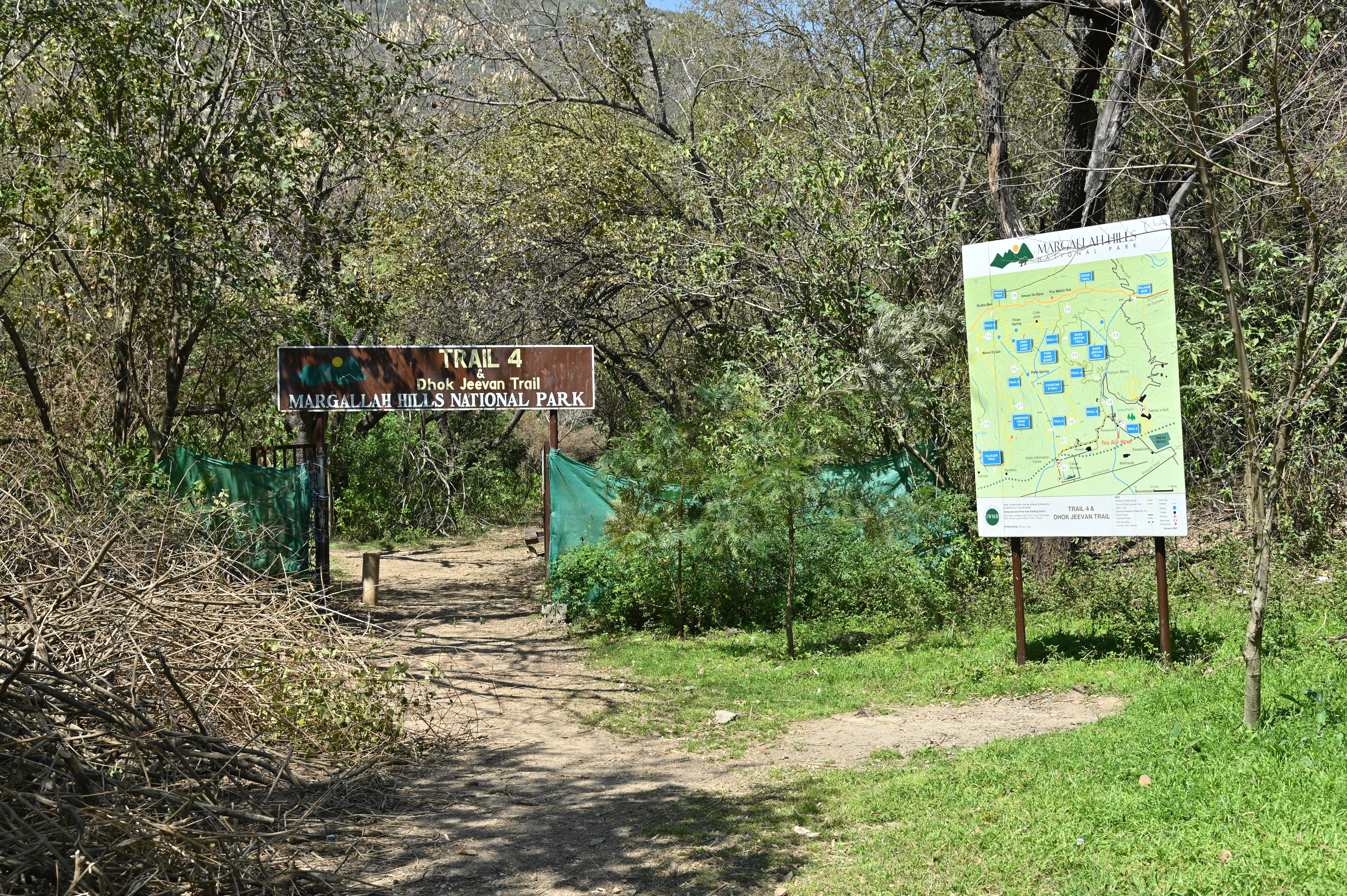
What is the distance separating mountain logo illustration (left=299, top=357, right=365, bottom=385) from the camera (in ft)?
40.4

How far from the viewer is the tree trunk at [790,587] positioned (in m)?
9.81

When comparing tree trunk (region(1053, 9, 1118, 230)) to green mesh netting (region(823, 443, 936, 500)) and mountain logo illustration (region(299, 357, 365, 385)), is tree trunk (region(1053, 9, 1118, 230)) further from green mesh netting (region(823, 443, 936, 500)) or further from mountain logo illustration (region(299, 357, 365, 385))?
mountain logo illustration (region(299, 357, 365, 385))

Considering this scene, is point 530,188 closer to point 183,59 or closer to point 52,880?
point 183,59

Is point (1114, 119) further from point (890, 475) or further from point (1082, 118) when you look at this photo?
point (890, 475)

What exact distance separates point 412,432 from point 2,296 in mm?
7434

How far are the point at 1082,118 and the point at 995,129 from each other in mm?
1236

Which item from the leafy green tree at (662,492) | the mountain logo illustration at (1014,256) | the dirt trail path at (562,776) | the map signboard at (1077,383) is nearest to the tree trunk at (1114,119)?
the mountain logo illustration at (1014,256)

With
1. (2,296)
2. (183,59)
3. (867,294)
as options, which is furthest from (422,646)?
(2,296)

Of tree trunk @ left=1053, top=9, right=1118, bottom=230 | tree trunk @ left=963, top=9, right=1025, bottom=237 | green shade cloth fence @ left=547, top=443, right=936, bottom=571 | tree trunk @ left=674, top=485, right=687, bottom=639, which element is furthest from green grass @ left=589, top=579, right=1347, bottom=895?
tree trunk @ left=1053, top=9, right=1118, bottom=230

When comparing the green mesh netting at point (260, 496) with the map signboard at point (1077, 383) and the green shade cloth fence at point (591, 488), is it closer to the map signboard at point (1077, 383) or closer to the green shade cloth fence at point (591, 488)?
the green shade cloth fence at point (591, 488)

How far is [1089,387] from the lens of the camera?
8398mm

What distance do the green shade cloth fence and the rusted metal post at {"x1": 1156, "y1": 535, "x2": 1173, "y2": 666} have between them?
3549mm

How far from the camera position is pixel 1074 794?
5309mm

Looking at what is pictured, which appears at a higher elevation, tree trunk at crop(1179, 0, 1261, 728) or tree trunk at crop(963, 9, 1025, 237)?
tree trunk at crop(963, 9, 1025, 237)
